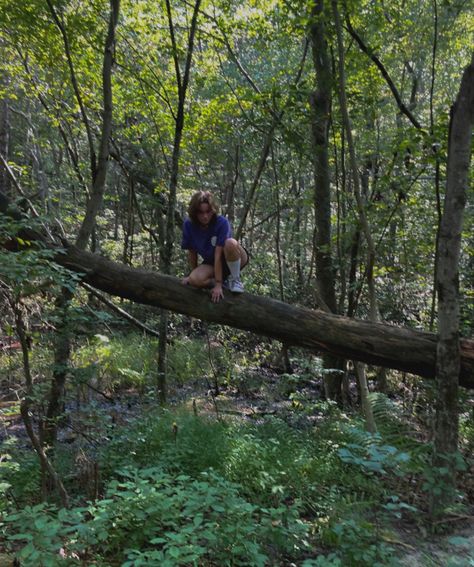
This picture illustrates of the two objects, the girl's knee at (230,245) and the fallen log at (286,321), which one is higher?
the girl's knee at (230,245)

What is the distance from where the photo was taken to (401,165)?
776 centimetres

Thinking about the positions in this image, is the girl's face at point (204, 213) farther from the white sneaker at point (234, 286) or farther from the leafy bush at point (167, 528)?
the leafy bush at point (167, 528)

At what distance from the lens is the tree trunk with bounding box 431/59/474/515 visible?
4098 millimetres

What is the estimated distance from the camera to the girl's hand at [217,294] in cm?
533

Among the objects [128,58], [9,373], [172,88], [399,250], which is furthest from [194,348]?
[128,58]

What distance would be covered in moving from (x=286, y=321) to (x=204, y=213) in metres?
1.67

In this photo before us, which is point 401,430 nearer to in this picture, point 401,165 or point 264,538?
point 264,538

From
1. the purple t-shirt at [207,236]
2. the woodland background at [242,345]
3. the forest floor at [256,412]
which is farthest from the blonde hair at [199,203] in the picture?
the forest floor at [256,412]

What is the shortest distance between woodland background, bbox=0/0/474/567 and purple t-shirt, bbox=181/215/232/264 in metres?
0.60

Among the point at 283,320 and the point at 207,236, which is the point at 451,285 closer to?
the point at 283,320

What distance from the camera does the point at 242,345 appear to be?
39.2 ft

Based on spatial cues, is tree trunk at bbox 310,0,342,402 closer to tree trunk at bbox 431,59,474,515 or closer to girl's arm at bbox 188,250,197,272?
girl's arm at bbox 188,250,197,272

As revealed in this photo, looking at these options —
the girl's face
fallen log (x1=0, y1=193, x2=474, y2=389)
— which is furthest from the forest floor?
the girl's face

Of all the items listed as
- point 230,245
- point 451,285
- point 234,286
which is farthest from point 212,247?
point 451,285
